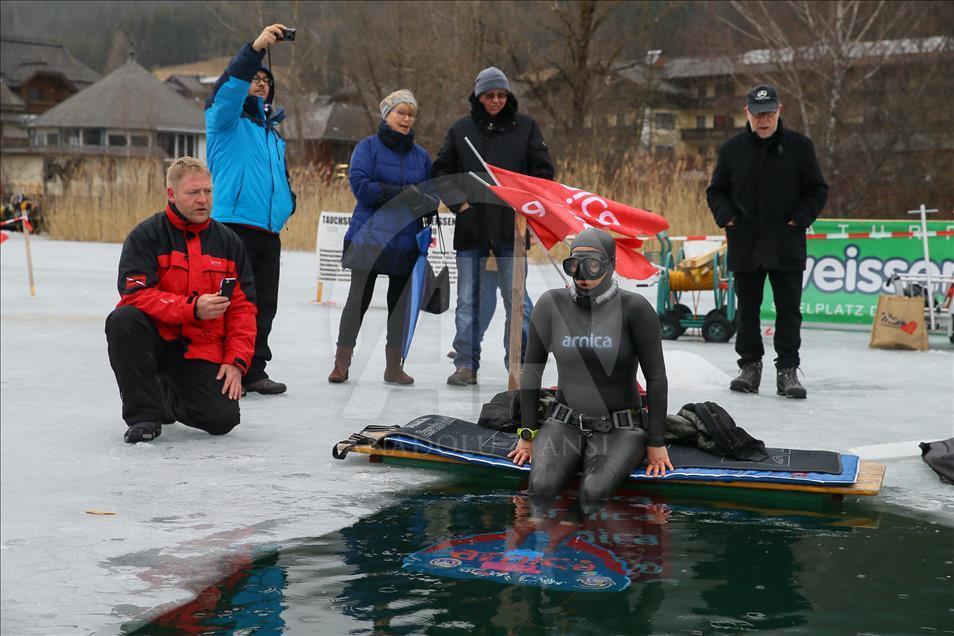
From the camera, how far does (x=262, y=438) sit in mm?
5902

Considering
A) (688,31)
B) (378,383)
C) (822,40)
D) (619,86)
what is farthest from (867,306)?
(688,31)

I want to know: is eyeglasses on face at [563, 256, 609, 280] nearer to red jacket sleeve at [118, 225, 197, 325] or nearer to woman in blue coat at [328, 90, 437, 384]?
red jacket sleeve at [118, 225, 197, 325]

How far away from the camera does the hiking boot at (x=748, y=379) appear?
752 centimetres

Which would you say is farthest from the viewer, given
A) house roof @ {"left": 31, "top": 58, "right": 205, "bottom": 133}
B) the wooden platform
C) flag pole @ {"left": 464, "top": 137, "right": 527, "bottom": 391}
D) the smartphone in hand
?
house roof @ {"left": 31, "top": 58, "right": 205, "bottom": 133}

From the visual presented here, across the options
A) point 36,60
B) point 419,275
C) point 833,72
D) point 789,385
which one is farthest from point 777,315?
point 36,60

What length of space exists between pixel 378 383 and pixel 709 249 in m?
4.90

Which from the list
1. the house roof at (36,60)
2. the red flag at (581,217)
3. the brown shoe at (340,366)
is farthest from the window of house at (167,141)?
the red flag at (581,217)

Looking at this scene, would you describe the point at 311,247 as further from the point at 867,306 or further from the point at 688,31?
the point at 688,31

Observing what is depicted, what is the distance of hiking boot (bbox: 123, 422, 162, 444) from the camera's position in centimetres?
560

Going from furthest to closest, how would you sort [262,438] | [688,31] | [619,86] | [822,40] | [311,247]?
[688,31]
[619,86]
[822,40]
[311,247]
[262,438]

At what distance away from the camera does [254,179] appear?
692cm

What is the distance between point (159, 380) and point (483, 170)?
94.5 inches

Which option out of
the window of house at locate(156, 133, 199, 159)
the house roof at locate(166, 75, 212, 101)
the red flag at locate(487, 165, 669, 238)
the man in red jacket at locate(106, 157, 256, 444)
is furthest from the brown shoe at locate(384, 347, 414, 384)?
the house roof at locate(166, 75, 212, 101)

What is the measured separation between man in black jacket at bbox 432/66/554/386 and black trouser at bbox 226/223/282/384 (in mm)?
1086
